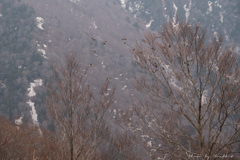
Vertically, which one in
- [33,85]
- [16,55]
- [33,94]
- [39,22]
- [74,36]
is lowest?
[33,94]

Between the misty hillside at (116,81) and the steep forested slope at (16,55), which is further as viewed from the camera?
the steep forested slope at (16,55)

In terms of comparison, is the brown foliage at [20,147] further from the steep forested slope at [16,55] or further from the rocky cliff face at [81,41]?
the steep forested slope at [16,55]

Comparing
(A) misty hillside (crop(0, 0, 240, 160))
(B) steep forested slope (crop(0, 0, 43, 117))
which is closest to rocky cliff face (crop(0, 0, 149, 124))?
(B) steep forested slope (crop(0, 0, 43, 117))

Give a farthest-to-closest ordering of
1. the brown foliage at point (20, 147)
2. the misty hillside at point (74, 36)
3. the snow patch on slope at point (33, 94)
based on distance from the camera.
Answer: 1. the misty hillside at point (74, 36)
2. the snow patch on slope at point (33, 94)
3. the brown foliage at point (20, 147)

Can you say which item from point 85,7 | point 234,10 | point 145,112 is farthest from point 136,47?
point 234,10

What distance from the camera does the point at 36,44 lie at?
306ft

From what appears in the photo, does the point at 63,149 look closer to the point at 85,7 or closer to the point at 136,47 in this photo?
the point at 136,47

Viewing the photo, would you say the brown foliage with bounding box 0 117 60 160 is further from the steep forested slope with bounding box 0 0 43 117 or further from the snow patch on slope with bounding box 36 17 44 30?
the snow patch on slope with bounding box 36 17 44 30

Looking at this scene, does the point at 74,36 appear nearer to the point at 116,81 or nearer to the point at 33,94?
the point at 116,81

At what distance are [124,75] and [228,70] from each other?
100154mm

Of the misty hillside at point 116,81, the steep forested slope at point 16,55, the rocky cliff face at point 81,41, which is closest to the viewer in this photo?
the misty hillside at point 116,81

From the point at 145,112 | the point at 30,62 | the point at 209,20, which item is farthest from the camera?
the point at 209,20

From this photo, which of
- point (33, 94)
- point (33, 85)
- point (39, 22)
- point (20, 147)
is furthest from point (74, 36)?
point (20, 147)

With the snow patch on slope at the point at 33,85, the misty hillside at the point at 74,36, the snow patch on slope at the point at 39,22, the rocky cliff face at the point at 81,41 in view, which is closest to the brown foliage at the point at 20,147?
the misty hillside at the point at 74,36
